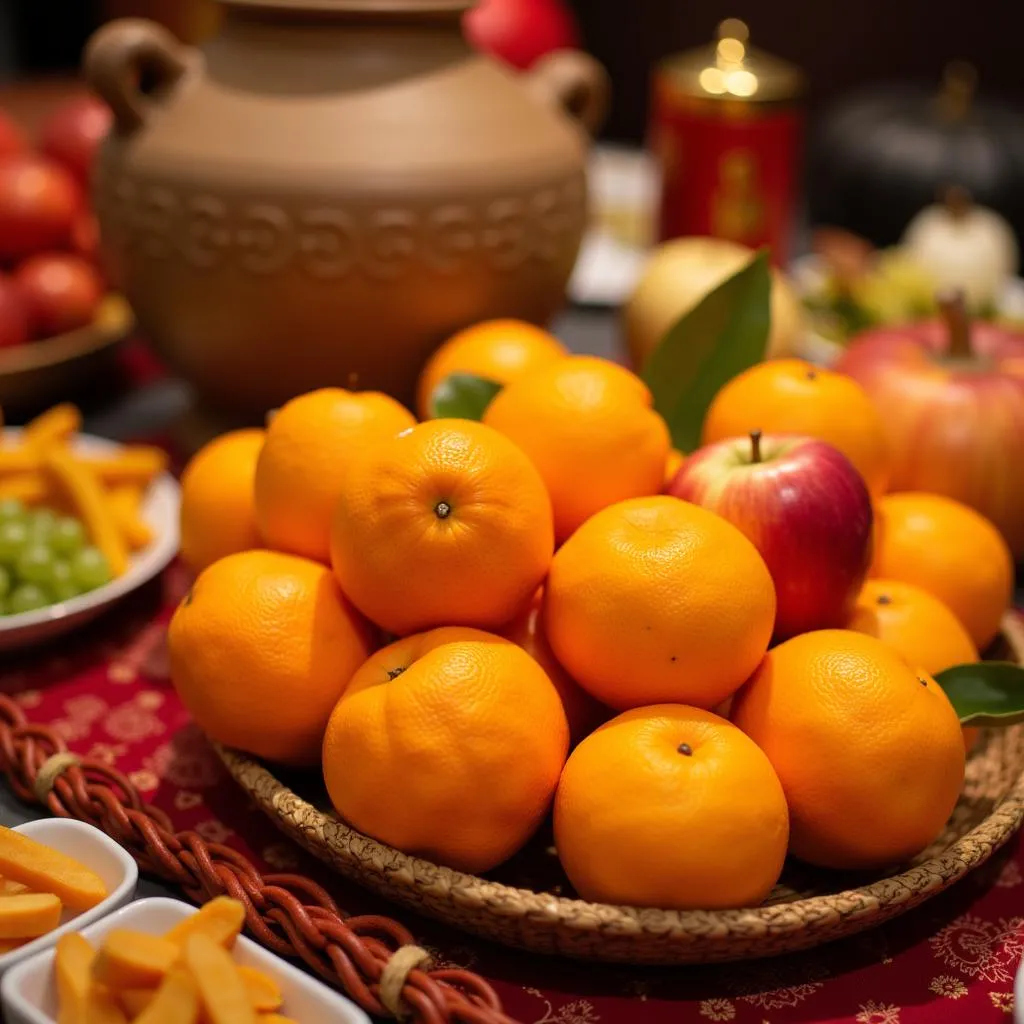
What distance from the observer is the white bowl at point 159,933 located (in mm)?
411

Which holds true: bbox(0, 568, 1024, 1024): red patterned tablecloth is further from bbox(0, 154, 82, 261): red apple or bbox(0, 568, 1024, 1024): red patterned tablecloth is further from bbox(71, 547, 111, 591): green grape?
bbox(0, 154, 82, 261): red apple

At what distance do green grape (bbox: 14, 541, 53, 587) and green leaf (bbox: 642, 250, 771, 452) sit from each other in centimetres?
38

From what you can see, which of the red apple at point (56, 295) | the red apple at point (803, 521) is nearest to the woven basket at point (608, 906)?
the red apple at point (803, 521)

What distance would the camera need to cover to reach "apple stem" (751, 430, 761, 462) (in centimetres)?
60

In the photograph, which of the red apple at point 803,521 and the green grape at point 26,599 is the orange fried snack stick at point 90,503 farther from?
the red apple at point 803,521

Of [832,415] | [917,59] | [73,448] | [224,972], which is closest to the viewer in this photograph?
[224,972]

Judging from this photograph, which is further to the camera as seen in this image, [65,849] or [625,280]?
Answer: [625,280]

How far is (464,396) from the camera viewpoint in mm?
684

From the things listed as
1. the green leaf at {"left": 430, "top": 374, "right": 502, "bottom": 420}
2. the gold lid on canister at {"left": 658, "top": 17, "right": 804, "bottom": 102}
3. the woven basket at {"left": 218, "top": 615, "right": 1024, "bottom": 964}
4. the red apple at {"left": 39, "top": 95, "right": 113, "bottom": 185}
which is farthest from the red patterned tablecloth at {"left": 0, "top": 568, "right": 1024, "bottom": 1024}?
the gold lid on canister at {"left": 658, "top": 17, "right": 804, "bottom": 102}

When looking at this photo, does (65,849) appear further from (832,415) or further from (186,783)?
(832,415)

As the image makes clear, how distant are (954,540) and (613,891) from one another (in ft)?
1.06

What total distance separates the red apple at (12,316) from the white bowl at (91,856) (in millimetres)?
603

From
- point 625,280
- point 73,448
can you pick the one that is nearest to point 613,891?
point 73,448

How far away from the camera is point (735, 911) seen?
1.51 ft
